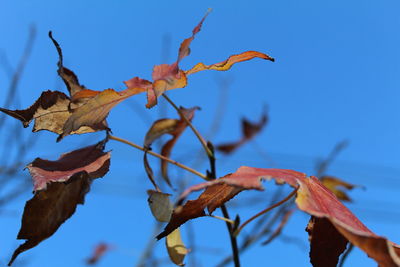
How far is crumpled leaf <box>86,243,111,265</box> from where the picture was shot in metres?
2.19

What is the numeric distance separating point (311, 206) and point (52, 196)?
0.31m

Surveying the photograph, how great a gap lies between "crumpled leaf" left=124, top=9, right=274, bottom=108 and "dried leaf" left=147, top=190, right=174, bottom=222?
120 mm

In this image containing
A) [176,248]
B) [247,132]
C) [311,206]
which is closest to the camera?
[311,206]

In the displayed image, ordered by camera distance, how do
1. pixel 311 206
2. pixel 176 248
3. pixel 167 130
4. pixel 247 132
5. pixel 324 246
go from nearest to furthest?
pixel 311 206
pixel 324 246
pixel 176 248
pixel 167 130
pixel 247 132

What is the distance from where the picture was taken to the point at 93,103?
2.02 ft

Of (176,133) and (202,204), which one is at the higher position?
(176,133)

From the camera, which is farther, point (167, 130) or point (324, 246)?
point (167, 130)

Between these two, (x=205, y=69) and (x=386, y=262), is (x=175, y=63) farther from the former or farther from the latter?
(x=386, y=262)

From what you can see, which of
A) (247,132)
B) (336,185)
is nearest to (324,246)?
(336,185)

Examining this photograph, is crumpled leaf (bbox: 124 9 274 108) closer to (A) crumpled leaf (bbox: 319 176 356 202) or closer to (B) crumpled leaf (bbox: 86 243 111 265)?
(A) crumpled leaf (bbox: 319 176 356 202)

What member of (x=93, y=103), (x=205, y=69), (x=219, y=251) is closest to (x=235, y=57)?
(x=205, y=69)

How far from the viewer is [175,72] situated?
609 millimetres

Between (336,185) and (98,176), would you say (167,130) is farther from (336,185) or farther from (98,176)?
(336,185)

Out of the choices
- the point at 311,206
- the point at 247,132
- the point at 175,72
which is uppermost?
the point at 247,132
